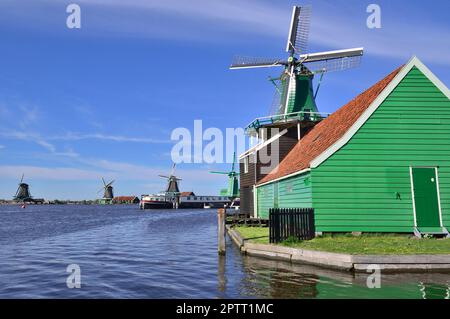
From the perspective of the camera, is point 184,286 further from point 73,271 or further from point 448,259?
point 448,259

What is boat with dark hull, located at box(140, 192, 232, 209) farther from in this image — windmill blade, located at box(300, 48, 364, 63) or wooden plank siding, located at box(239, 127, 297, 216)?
windmill blade, located at box(300, 48, 364, 63)

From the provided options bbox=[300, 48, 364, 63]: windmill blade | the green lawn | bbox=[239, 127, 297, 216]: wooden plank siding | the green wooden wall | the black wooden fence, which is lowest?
the green lawn

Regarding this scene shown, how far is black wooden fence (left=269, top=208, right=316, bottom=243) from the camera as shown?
577 inches

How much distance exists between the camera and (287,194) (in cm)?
2041

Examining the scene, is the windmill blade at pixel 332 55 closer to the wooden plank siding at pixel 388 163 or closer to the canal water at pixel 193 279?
the wooden plank siding at pixel 388 163

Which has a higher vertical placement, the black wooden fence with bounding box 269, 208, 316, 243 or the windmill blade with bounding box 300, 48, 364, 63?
the windmill blade with bounding box 300, 48, 364, 63

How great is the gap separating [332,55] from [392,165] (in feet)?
74.2

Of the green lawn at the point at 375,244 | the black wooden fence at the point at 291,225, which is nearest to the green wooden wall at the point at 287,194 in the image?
the black wooden fence at the point at 291,225

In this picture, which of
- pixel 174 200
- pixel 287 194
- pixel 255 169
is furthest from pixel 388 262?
pixel 174 200

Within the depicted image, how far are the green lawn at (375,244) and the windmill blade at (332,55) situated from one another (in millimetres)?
24383

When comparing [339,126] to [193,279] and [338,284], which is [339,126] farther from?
[193,279]

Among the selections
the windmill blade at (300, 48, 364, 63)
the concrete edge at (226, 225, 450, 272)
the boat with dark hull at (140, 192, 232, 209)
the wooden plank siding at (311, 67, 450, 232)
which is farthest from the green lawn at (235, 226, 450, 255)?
the boat with dark hull at (140, 192, 232, 209)

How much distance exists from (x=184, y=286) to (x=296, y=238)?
568cm

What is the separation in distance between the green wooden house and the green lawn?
0.54 metres
